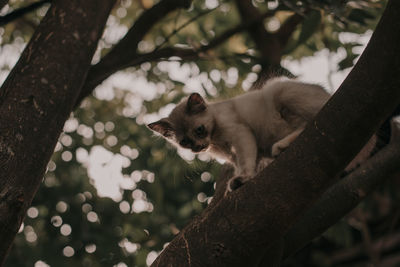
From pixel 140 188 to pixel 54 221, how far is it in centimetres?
95

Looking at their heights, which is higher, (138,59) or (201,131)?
(138,59)

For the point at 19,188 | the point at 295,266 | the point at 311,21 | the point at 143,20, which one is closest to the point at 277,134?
the point at 311,21

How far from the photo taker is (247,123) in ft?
11.2

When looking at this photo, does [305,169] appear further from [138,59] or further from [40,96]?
[138,59]

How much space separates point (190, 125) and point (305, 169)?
1.78 metres

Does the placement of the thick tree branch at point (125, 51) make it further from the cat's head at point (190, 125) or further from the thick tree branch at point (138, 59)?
the cat's head at point (190, 125)

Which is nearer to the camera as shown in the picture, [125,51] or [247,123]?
[125,51]

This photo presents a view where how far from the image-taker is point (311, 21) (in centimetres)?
340

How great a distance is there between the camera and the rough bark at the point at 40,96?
2205 mm

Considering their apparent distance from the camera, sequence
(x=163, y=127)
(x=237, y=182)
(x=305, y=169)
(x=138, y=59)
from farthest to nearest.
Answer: (x=163, y=127)
(x=138, y=59)
(x=237, y=182)
(x=305, y=169)

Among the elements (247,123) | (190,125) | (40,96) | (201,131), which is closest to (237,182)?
(247,123)

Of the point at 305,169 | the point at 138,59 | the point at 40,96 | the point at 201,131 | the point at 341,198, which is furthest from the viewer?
the point at 201,131

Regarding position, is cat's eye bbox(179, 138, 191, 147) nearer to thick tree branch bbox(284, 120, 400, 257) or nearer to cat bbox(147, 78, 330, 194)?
cat bbox(147, 78, 330, 194)

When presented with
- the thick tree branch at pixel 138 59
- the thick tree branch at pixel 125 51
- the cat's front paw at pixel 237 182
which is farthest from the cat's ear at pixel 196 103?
the cat's front paw at pixel 237 182
